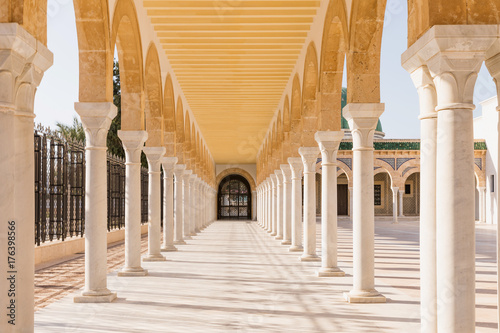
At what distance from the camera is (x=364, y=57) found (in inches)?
289

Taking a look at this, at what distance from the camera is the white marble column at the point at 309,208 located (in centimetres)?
1174

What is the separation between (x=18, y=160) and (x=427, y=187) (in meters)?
3.49

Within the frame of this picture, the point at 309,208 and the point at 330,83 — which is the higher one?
the point at 330,83

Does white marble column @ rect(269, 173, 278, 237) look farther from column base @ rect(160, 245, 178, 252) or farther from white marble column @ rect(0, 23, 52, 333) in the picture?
white marble column @ rect(0, 23, 52, 333)

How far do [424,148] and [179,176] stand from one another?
12.5m

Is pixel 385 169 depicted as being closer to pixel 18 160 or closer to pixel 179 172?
pixel 179 172

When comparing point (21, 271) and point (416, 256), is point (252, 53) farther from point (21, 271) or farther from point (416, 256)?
point (21, 271)

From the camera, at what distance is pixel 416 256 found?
44.6 ft

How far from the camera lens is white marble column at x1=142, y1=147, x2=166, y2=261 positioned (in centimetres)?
1151

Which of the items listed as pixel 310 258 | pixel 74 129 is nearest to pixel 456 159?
pixel 310 258

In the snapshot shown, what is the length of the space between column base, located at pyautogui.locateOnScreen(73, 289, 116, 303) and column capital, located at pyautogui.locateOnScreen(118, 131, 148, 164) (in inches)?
113

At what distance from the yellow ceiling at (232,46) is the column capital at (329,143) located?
2180mm

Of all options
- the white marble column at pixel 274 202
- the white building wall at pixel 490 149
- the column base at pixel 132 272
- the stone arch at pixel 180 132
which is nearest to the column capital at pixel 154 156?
the column base at pixel 132 272

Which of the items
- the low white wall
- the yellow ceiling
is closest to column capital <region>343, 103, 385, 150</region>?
the yellow ceiling
